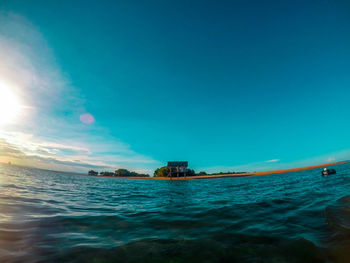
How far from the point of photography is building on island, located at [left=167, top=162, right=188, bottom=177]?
271 feet

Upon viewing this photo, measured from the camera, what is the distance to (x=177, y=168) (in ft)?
276

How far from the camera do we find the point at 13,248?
3494 millimetres

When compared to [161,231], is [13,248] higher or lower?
higher

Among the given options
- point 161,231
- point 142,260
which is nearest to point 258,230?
point 161,231

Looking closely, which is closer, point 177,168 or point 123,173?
point 177,168

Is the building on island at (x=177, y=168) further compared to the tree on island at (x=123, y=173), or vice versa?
the tree on island at (x=123, y=173)

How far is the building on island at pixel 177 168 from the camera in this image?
8262 cm

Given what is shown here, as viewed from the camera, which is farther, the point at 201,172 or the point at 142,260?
the point at 201,172

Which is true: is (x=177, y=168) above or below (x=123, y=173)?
above

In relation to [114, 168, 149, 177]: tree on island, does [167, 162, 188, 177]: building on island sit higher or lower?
higher

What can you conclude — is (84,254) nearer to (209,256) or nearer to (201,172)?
(209,256)

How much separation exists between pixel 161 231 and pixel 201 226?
1484 millimetres

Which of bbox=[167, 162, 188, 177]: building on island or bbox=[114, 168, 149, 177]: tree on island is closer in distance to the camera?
→ bbox=[167, 162, 188, 177]: building on island

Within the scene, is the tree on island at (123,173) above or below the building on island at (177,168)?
below
